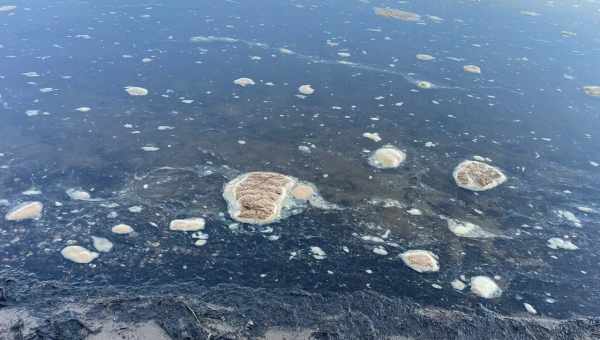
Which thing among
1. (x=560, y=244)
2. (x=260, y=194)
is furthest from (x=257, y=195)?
(x=560, y=244)

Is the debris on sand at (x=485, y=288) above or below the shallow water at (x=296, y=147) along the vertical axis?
below

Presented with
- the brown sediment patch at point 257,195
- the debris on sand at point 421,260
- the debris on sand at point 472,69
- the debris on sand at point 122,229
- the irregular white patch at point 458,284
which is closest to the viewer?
the irregular white patch at point 458,284

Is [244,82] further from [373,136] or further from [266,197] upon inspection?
[266,197]

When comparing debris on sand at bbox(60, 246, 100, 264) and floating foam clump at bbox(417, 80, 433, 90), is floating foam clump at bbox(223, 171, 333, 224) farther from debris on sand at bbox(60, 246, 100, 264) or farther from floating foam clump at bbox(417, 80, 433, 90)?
floating foam clump at bbox(417, 80, 433, 90)

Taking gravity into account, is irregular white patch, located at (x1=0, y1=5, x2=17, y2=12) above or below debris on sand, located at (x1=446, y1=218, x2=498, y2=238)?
above

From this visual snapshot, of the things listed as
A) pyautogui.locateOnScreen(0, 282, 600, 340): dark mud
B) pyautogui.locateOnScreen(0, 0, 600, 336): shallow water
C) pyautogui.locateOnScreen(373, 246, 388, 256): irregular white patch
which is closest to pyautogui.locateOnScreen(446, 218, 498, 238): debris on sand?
pyautogui.locateOnScreen(0, 0, 600, 336): shallow water

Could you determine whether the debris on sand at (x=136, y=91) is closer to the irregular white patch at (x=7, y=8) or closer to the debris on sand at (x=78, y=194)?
the debris on sand at (x=78, y=194)

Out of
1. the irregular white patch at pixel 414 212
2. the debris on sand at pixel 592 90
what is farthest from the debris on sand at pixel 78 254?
the debris on sand at pixel 592 90
